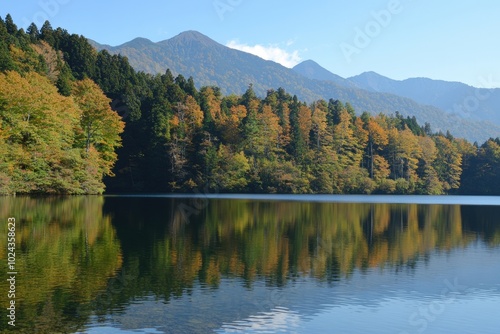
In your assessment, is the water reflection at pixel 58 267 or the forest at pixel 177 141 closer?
the water reflection at pixel 58 267

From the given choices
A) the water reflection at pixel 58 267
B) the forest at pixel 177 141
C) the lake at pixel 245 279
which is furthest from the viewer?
the forest at pixel 177 141

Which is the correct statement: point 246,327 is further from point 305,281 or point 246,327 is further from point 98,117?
point 98,117

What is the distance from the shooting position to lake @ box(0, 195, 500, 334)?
1520 cm

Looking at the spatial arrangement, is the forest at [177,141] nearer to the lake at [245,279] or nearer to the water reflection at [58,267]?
the water reflection at [58,267]

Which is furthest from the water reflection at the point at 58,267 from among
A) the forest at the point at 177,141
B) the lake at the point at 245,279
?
the forest at the point at 177,141

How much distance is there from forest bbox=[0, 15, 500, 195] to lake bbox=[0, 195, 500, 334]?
33419 millimetres

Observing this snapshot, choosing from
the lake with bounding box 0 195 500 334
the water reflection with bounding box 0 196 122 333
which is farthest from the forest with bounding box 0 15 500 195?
the lake with bounding box 0 195 500 334

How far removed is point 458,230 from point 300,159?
73.2 meters

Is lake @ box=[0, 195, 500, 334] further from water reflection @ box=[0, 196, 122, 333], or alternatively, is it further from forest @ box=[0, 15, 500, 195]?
forest @ box=[0, 15, 500, 195]

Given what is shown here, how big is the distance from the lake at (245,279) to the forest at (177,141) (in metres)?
33.4

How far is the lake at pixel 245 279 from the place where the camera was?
15.2 meters

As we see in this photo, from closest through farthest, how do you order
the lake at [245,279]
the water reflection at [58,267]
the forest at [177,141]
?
the water reflection at [58,267]
the lake at [245,279]
the forest at [177,141]

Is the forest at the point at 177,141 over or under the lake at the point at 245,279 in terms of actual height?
over

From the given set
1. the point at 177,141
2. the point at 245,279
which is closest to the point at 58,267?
the point at 245,279
